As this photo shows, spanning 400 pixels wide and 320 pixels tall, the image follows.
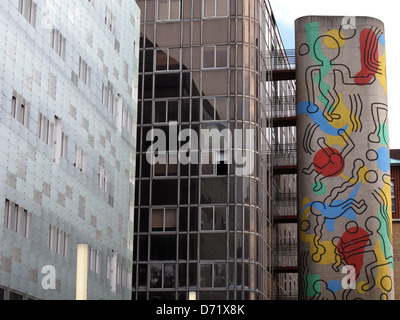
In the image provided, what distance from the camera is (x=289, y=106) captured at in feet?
287

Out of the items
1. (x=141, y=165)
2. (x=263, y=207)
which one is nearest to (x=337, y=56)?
(x=263, y=207)

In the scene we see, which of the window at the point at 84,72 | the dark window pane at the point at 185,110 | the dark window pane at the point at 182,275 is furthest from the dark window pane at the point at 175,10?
the window at the point at 84,72

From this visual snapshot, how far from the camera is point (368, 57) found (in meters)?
80.6

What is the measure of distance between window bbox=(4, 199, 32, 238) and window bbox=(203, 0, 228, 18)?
39.3m

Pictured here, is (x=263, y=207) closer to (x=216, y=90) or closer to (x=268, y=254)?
(x=268, y=254)

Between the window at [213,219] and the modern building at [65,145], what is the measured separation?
938cm

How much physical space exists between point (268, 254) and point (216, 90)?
54.4 feet

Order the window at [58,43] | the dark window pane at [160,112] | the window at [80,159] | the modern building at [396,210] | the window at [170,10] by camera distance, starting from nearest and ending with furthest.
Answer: the window at [58,43] → the window at [80,159] → the dark window pane at [160,112] → the window at [170,10] → the modern building at [396,210]

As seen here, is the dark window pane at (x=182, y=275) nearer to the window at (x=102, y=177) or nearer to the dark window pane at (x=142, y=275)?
the dark window pane at (x=142, y=275)

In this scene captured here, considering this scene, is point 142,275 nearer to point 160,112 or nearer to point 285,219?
point 160,112

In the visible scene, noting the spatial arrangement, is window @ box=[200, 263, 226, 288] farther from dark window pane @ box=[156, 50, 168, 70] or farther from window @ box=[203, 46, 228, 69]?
dark window pane @ box=[156, 50, 168, 70]

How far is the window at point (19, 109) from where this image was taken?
45.6 m

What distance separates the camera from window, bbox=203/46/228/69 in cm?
7969

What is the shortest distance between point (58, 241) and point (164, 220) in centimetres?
2660
